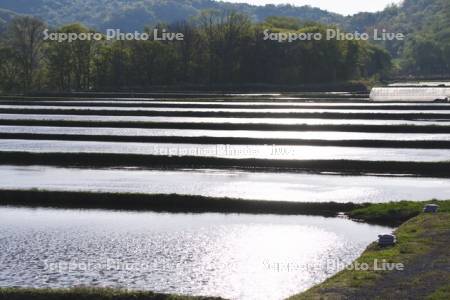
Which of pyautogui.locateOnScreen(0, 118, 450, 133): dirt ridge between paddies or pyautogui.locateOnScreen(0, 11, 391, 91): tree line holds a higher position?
pyautogui.locateOnScreen(0, 11, 391, 91): tree line

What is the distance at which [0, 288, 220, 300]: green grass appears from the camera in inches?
603

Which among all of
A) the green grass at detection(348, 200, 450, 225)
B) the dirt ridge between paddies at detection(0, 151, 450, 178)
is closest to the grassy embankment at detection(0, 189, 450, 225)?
the green grass at detection(348, 200, 450, 225)

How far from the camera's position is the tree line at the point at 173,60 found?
112 metres

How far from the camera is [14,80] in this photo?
4368 inches

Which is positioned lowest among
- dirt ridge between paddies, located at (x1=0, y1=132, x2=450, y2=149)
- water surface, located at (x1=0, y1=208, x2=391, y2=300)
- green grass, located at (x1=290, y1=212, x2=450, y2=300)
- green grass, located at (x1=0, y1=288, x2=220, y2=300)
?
water surface, located at (x1=0, y1=208, x2=391, y2=300)

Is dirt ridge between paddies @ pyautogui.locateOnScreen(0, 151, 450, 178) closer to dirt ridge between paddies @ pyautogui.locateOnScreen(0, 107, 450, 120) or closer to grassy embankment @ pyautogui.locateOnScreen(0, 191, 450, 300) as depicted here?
grassy embankment @ pyautogui.locateOnScreen(0, 191, 450, 300)

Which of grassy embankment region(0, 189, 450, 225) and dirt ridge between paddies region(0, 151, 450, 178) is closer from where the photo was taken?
grassy embankment region(0, 189, 450, 225)

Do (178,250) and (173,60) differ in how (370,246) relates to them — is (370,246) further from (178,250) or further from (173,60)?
(173,60)

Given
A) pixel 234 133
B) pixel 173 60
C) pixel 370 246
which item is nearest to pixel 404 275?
pixel 370 246

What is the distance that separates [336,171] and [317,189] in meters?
5.69

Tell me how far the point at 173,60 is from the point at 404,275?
104673mm

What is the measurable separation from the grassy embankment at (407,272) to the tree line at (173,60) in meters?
94.4

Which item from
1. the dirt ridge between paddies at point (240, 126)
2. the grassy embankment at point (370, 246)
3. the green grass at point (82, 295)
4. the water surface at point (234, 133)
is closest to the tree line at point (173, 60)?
the dirt ridge between paddies at point (240, 126)

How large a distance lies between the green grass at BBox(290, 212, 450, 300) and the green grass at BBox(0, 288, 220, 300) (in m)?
2.93
